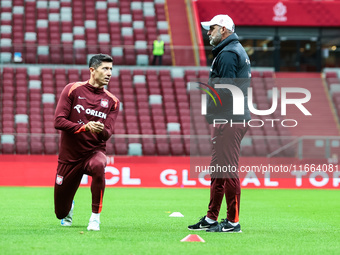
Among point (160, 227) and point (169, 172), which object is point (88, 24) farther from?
point (160, 227)

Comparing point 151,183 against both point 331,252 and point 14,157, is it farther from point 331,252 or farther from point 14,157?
point 331,252

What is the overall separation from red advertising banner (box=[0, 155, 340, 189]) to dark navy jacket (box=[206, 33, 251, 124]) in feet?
35.0

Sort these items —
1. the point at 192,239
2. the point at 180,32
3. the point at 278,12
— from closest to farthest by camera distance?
the point at 192,239 < the point at 180,32 < the point at 278,12

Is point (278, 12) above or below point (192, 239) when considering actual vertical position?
above

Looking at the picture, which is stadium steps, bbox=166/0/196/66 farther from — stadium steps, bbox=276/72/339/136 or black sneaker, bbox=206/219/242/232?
black sneaker, bbox=206/219/242/232

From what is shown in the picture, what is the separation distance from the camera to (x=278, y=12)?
107 ft

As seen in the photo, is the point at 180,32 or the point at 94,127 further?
the point at 180,32

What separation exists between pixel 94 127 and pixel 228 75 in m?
1.48

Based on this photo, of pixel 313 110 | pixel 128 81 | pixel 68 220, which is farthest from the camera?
pixel 313 110

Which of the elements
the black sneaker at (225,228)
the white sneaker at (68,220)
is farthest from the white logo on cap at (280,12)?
the black sneaker at (225,228)

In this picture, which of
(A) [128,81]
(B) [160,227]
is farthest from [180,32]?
(B) [160,227]

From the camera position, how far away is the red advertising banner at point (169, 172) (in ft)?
58.0

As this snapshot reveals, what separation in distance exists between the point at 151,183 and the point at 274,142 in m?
3.46

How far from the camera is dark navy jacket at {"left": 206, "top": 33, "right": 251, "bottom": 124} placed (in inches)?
279
